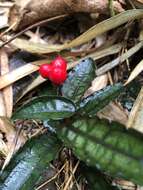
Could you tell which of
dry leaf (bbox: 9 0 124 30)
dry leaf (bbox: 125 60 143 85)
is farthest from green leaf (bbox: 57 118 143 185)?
dry leaf (bbox: 9 0 124 30)

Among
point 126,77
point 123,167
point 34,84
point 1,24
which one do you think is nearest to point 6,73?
point 34,84

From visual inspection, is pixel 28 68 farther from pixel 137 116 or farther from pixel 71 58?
pixel 137 116

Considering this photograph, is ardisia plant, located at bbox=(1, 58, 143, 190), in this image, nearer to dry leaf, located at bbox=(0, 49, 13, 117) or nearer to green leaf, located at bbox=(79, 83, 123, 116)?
green leaf, located at bbox=(79, 83, 123, 116)

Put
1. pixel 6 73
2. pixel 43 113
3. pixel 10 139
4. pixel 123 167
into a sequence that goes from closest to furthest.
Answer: pixel 123 167 → pixel 43 113 → pixel 10 139 → pixel 6 73

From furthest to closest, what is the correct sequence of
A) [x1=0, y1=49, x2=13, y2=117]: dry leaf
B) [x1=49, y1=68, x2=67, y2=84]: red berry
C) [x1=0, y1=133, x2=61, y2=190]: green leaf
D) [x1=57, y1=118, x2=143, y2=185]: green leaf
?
[x1=0, y1=49, x2=13, y2=117]: dry leaf < [x1=49, y1=68, x2=67, y2=84]: red berry < [x1=0, y1=133, x2=61, y2=190]: green leaf < [x1=57, y1=118, x2=143, y2=185]: green leaf

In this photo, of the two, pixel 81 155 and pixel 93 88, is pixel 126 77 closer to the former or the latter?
pixel 93 88
